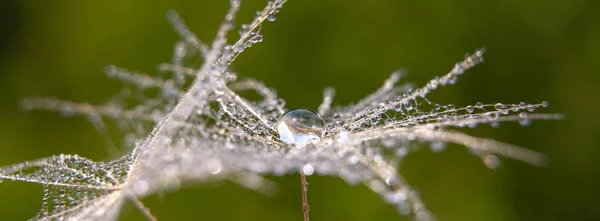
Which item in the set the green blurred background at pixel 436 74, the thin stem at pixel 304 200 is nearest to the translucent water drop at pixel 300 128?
the thin stem at pixel 304 200

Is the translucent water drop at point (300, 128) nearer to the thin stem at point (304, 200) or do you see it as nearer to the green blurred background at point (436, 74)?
the thin stem at point (304, 200)

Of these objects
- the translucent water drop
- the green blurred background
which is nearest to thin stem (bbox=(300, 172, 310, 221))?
the translucent water drop

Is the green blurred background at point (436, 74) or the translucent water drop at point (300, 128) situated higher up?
the green blurred background at point (436, 74)

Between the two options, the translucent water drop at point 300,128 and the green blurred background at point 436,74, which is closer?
the translucent water drop at point 300,128

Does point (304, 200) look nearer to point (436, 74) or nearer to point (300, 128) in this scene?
point (300, 128)

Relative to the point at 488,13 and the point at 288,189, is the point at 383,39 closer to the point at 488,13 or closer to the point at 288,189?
the point at 488,13

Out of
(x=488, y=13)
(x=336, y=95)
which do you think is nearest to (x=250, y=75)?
(x=336, y=95)

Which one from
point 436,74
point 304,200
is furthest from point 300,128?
point 436,74
